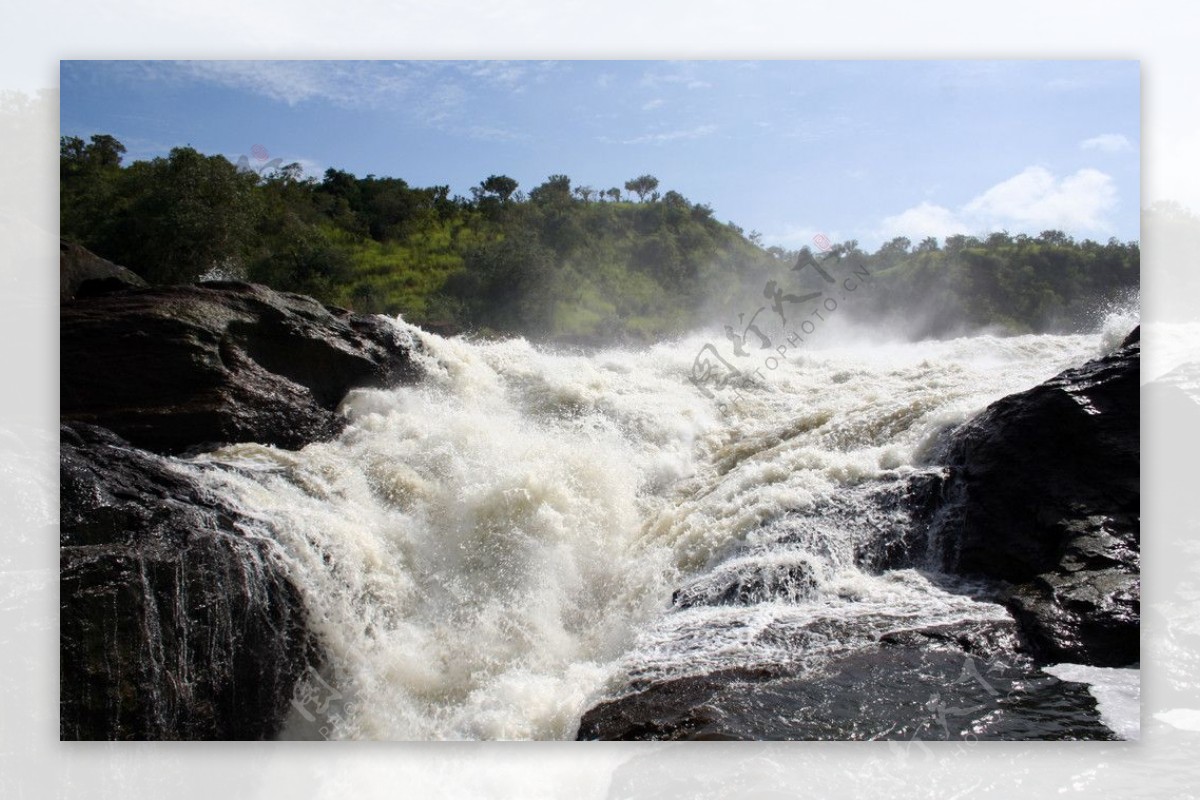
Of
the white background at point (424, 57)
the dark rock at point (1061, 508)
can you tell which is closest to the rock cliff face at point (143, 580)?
the white background at point (424, 57)

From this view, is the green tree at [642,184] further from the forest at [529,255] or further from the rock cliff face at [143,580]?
the rock cliff face at [143,580]

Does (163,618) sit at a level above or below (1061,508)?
below

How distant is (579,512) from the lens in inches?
181

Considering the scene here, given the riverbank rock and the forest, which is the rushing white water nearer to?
the riverbank rock

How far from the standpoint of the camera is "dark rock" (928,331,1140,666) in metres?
3.59

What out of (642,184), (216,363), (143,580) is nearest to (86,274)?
(216,363)

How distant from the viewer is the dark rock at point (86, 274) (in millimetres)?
3889

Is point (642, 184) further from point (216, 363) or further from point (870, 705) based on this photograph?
point (216, 363)

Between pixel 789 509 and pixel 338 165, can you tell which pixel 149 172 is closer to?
pixel 338 165

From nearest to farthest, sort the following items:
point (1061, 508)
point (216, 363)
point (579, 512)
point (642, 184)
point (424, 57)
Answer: point (424, 57), point (1061, 508), point (642, 184), point (579, 512), point (216, 363)

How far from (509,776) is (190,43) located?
312 cm

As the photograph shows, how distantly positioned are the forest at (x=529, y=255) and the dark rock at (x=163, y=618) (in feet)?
4.11

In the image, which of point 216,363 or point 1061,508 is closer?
point 1061,508

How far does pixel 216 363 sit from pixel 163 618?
2.05 m
